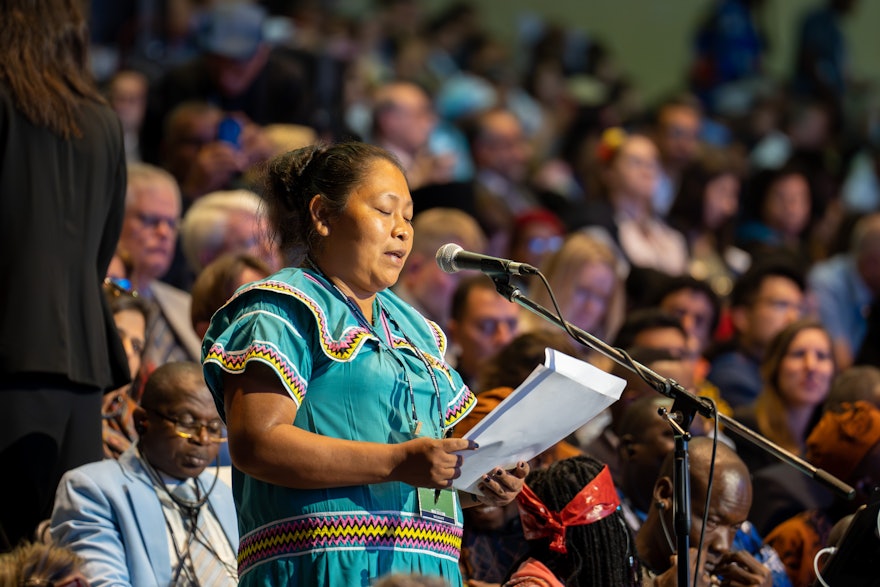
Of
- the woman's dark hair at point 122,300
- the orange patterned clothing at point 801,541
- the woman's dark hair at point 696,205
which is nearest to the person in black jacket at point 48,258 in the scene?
the woman's dark hair at point 122,300

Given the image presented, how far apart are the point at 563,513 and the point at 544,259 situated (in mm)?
3660

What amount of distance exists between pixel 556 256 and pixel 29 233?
3.44 m

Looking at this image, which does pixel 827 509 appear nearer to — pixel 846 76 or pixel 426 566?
pixel 426 566

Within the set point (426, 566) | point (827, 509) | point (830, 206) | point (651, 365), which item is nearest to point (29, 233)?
point (426, 566)

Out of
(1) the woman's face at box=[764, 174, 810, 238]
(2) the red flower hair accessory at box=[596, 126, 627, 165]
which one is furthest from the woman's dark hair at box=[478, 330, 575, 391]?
(1) the woman's face at box=[764, 174, 810, 238]

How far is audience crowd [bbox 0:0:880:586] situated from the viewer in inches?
165

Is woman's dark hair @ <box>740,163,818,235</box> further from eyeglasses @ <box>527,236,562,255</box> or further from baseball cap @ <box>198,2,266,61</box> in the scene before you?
baseball cap @ <box>198,2,266,61</box>

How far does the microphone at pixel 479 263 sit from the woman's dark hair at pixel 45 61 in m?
1.39

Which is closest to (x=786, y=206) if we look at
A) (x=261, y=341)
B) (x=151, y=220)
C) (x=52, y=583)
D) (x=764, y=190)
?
(x=764, y=190)

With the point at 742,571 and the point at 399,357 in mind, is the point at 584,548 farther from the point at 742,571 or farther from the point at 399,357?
the point at 399,357

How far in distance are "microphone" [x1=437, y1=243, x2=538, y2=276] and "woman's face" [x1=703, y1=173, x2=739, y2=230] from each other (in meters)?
6.50

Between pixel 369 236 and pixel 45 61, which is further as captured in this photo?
pixel 45 61

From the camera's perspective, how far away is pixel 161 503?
4203 mm

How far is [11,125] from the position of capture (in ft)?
13.6
